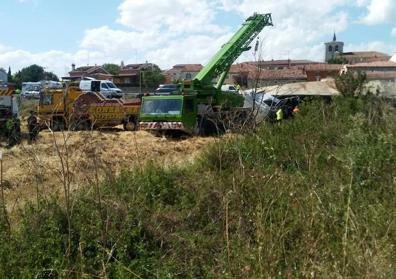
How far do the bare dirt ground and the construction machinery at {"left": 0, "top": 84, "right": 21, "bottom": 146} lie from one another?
1914 millimetres

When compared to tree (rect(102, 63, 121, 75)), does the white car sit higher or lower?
lower

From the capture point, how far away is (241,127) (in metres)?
8.46

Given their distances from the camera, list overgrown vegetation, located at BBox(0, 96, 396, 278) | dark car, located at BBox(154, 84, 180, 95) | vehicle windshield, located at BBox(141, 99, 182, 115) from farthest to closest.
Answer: dark car, located at BBox(154, 84, 180, 95), vehicle windshield, located at BBox(141, 99, 182, 115), overgrown vegetation, located at BBox(0, 96, 396, 278)

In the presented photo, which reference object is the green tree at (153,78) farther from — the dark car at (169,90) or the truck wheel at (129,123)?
the truck wheel at (129,123)

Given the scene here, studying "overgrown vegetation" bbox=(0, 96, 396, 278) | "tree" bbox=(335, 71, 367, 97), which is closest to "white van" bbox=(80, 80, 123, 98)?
"tree" bbox=(335, 71, 367, 97)

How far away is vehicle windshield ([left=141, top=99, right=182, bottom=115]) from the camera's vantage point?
20.2 meters

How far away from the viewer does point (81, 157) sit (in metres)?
6.86

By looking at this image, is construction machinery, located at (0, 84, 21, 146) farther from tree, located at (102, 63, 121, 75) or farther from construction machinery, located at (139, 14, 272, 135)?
tree, located at (102, 63, 121, 75)

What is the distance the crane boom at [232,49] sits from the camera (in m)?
24.9

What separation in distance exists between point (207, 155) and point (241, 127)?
2.89 ft

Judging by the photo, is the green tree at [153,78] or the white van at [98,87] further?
the green tree at [153,78]

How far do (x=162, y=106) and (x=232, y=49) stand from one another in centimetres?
678

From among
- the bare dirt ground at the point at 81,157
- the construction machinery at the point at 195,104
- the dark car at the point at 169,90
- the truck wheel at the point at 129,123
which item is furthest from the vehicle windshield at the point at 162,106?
the truck wheel at the point at 129,123

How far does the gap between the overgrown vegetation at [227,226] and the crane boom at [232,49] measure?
57.7ft
